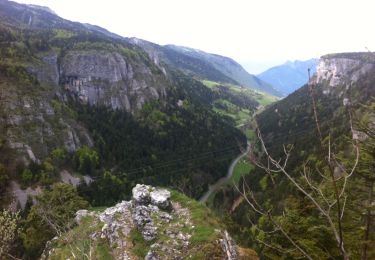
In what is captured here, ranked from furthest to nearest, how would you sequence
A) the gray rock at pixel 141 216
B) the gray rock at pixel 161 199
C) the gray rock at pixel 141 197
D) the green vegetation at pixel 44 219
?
1. the green vegetation at pixel 44 219
2. the gray rock at pixel 141 197
3. the gray rock at pixel 161 199
4. the gray rock at pixel 141 216

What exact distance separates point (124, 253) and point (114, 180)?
69.4m

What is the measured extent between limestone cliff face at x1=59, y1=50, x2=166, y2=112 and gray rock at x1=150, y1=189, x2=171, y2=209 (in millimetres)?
117564

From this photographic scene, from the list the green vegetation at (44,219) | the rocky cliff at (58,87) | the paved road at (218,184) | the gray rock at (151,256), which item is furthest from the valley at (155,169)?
the paved road at (218,184)

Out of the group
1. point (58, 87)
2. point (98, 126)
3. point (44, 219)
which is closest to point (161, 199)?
point (44, 219)

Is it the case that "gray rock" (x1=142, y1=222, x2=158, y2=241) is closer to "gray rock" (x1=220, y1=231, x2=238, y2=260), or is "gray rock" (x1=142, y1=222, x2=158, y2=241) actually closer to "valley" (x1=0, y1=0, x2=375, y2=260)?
"valley" (x1=0, y1=0, x2=375, y2=260)

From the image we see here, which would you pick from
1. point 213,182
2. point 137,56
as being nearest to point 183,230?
point 213,182

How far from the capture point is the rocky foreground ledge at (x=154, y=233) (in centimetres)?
2777

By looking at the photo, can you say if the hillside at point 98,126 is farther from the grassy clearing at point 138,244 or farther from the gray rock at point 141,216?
the grassy clearing at point 138,244

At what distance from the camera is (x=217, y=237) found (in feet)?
92.4

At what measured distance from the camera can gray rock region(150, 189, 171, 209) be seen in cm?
3422

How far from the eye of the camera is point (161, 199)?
113ft

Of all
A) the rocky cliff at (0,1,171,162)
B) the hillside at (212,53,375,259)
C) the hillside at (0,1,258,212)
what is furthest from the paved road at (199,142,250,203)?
the rocky cliff at (0,1,171,162)

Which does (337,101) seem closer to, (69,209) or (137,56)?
(137,56)

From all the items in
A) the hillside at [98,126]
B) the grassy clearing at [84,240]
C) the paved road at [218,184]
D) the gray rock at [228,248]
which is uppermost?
the gray rock at [228,248]
